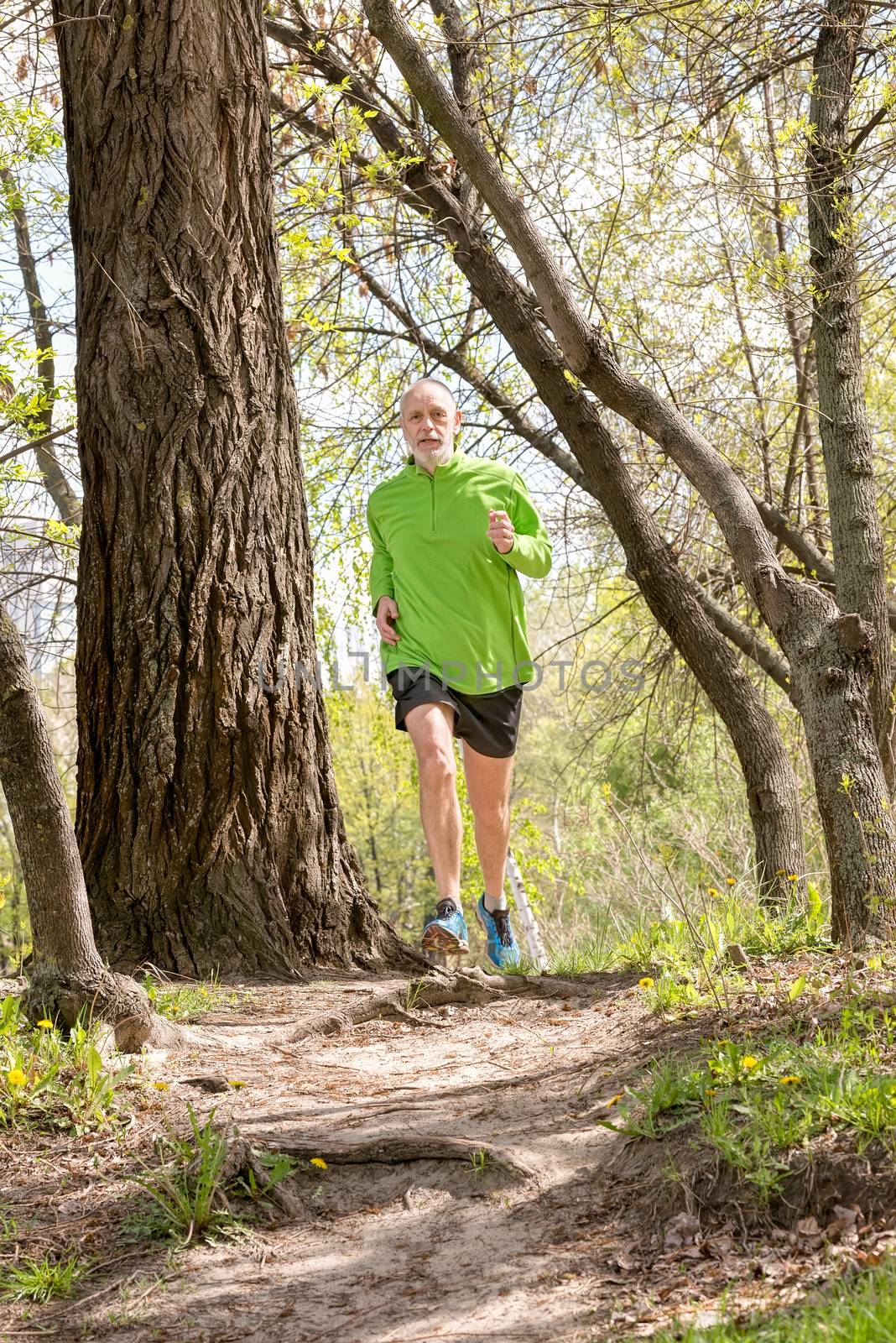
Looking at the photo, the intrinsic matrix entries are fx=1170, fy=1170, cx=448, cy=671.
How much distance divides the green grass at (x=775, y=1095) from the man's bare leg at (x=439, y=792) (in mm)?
1742

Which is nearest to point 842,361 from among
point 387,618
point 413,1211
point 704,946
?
point 387,618

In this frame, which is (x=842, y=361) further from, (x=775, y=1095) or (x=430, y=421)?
(x=775, y=1095)

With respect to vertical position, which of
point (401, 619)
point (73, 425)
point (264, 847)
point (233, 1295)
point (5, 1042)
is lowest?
point (233, 1295)

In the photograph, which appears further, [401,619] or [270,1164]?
[401,619]

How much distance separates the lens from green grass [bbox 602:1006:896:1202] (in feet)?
7.13

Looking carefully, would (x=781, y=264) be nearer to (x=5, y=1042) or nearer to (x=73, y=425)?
(x=73, y=425)

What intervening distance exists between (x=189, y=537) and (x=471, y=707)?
4.17ft

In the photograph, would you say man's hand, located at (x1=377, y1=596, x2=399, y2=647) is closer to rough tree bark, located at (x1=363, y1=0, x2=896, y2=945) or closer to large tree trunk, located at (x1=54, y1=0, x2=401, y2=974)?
large tree trunk, located at (x1=54, y1=0, x2=401, y2=974)

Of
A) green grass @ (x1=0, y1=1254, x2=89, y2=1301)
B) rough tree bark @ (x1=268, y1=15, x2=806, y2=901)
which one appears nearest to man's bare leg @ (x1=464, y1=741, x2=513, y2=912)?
rough tree bark @ (x1=268, y1=15, x2=806, y2=901)

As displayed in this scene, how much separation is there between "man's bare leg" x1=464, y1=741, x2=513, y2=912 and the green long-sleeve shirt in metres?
0.32

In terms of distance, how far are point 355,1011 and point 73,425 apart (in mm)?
2107

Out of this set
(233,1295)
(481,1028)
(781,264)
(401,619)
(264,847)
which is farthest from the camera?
(781,264)

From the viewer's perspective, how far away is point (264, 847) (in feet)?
13.9

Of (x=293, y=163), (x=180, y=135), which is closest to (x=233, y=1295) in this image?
(x=180, y=135)
